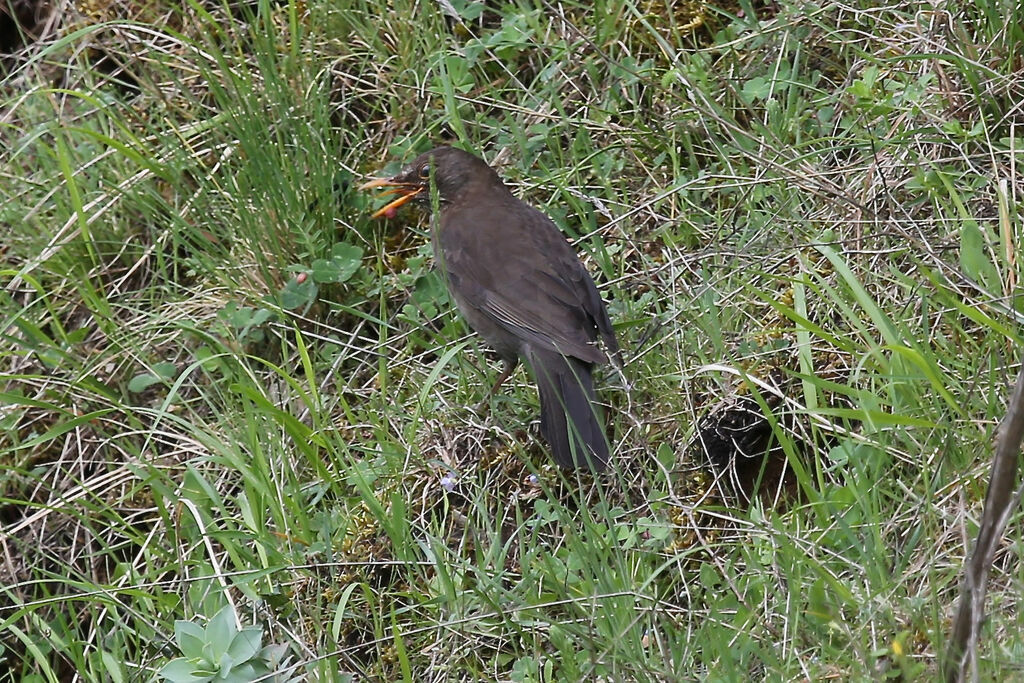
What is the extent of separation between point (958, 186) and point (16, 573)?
3168 mm

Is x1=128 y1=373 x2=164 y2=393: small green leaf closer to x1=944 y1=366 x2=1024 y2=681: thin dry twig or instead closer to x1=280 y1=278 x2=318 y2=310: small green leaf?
x1=280 y1=278 x2=318 y2=310: small green leaf

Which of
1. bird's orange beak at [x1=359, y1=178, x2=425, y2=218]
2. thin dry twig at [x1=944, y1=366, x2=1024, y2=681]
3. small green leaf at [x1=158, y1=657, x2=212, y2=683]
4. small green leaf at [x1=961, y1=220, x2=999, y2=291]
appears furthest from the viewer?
bird's orange beak at [x1=359, y1=178, x2=425, y2=218]

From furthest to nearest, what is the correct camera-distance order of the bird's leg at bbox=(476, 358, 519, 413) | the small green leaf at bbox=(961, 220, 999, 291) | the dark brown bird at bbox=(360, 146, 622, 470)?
the bird's leg at bbox=(476, 358, 519, 413), the dark brown bird at bbox=(360, 146, 622, 470), the small green leaf at bbox=(961, 220, 999, 291)

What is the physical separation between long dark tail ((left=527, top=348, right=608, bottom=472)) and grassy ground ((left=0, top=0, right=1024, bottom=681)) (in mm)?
112

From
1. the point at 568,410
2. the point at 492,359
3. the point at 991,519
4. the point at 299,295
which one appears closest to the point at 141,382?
the point at 299,295

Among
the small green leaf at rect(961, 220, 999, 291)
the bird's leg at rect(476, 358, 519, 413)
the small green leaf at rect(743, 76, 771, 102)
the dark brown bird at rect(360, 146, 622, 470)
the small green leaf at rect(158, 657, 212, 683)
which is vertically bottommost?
the small green leaf at rect(158, 657, 212, 683)

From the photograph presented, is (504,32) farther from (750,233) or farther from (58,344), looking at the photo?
(58,344)

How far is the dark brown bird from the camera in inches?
152

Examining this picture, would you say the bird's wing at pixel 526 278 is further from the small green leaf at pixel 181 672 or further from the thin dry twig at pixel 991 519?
the thin dry twig at pixel 991 519

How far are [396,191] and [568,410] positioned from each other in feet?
4.58

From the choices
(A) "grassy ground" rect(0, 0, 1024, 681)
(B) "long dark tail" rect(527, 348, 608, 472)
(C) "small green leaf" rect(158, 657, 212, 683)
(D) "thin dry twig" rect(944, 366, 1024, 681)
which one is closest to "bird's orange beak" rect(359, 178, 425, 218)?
(A) "grassy ground" rect(0, 0, 1024, 681)

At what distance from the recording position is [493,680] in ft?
11.0

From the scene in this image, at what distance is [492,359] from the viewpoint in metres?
4.75

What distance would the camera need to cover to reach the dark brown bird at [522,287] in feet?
12.7
